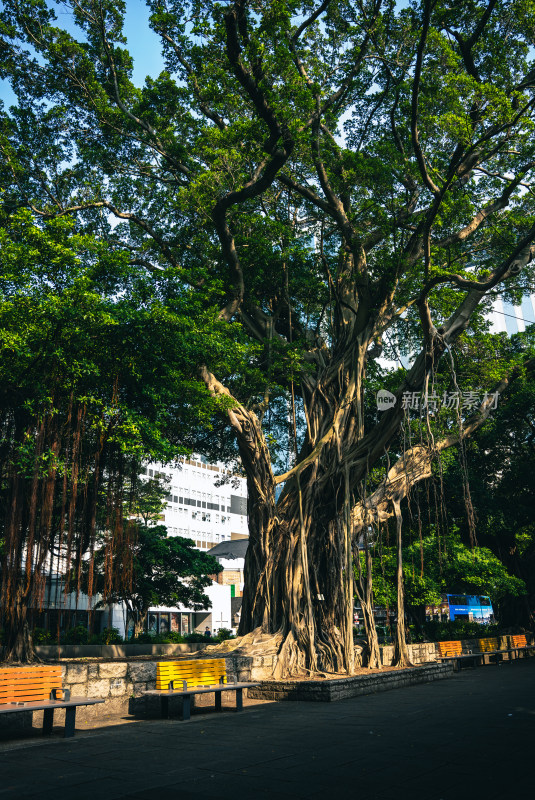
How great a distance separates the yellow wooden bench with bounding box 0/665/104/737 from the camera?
5.31 metres

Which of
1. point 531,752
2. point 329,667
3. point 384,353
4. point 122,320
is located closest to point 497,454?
point 384,353

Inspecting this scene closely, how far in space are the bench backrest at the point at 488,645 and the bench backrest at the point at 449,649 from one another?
788 millimetres

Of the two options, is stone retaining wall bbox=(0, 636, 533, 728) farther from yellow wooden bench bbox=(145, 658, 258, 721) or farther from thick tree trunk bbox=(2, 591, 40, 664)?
thick tree trunk bbox=(2, 591, 40, 664)

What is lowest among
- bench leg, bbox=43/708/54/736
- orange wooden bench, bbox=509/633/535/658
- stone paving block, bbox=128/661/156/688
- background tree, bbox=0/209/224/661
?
orange wooden bench, bbox=509/633/535/658

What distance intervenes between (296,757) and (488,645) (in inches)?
494

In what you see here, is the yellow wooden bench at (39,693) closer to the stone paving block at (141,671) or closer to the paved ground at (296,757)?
the paved ground at (296,757)

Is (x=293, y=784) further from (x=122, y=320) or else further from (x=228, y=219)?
(x=228, y=219)

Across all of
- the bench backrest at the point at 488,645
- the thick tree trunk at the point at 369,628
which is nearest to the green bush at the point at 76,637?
the thick tree trunk at the point at 369,628

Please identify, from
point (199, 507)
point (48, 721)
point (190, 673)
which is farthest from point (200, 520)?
point (48, 721)

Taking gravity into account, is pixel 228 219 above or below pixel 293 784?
above

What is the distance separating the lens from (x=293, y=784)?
3674 mm

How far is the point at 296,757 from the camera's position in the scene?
176 inches

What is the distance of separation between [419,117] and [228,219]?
3908 millimetres

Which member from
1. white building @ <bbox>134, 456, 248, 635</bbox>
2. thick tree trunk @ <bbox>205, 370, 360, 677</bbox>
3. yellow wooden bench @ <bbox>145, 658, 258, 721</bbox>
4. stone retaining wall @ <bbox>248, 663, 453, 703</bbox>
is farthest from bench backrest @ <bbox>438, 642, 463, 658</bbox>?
white building @ <bbox>134, 456, 248, 635</bbox>
